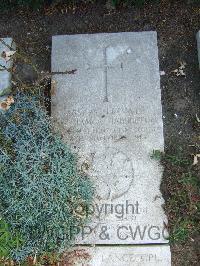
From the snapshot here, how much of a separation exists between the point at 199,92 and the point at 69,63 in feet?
4.25

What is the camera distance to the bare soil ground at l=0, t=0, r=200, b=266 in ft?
16.2

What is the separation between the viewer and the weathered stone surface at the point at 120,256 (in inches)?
175

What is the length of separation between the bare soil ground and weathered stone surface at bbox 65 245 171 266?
92 centimetres

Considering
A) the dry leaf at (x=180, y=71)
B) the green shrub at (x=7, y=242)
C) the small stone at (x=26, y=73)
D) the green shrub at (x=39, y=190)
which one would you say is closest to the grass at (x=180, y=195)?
the green shrub at (x=39, y=190)

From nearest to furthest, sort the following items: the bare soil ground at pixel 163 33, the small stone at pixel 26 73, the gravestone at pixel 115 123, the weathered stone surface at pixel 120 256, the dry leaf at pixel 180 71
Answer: the weathered stone surface at pixel 120 256
the gravestone at pixel 115 123
the bare soil ground at pixel 163 33
the dry leaf at pixel 180 71
the small stone at pixel 26 73

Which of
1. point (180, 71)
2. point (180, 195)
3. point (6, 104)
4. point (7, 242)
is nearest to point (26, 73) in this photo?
point (6, 104)

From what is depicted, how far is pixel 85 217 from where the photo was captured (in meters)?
4.52

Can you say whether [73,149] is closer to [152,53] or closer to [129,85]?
[129,85]

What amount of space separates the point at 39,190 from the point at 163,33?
A: 2.09 meters

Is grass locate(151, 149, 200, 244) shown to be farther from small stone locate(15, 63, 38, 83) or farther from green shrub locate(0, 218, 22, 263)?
small stone locate(15, 63, 38, 83)

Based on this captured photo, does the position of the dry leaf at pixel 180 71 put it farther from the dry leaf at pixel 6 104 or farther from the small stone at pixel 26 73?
the dry leaf at pixel 6 104

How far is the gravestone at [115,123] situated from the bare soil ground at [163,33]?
206mm

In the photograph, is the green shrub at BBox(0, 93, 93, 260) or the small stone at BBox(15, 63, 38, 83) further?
the small stone at BBox(15, 63, 38, 83)

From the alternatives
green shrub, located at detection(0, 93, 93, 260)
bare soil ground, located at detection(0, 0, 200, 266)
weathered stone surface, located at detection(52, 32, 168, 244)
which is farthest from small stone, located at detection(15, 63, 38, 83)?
green shrub, located at detection(0, 93, 93, 260)
